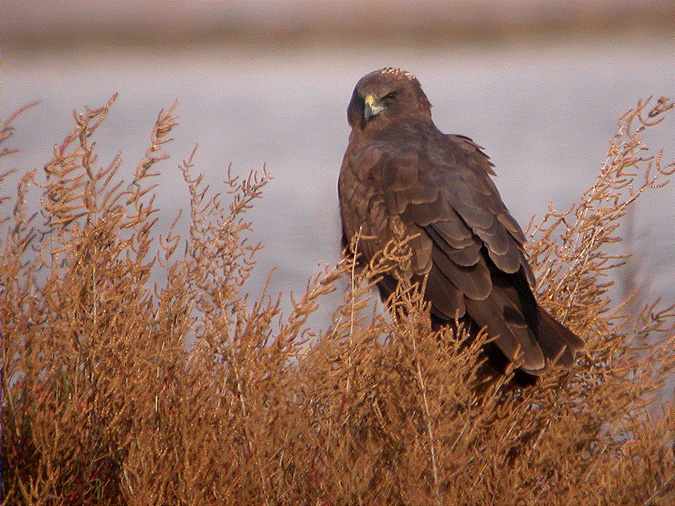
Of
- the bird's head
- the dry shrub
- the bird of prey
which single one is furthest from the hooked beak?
the dry shrub

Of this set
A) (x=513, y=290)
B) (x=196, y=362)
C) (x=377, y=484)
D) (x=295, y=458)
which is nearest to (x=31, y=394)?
(x=196, y=362)

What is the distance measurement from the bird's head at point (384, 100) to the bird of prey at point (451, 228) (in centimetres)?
15

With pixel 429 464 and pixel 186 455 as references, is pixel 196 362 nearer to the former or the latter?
pixel 186 455

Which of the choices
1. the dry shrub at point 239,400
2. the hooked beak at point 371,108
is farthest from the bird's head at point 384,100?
the dry shrub at point 239,400

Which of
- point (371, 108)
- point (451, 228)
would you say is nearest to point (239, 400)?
point (451, 228)

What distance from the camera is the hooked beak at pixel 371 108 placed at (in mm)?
5380

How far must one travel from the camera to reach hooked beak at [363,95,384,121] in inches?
212

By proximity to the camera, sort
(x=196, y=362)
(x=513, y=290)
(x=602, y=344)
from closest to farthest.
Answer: (x=196, y=362)
(x=602, y=344)
(x=513, y=290)

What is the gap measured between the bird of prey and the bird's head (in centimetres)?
15

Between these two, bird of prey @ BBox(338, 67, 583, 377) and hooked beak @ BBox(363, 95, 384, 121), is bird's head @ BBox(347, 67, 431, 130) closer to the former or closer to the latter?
hooked beak @ BBox(363, 95, 384, 121)

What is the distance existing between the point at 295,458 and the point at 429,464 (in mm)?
325

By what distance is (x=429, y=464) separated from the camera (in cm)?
241

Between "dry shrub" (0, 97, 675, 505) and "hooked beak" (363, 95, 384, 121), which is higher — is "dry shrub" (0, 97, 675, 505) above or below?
below

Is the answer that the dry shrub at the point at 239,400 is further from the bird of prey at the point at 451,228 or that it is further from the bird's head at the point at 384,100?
the bird's head at the point at 384,100
